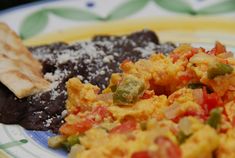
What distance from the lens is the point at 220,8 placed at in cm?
538

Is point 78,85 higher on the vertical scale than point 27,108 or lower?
higher

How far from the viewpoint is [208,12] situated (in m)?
5.34

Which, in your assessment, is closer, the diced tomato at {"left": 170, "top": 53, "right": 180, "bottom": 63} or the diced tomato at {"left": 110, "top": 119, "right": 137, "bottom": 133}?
the diced tomato at {"left": 110, "top": 119, "right": 137, "bottom": 133}

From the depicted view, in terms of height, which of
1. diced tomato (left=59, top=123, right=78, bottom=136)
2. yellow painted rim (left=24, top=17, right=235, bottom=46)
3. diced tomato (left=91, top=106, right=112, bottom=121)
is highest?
yellow painted rim (left=24, top=17, right=235, bottom=46)

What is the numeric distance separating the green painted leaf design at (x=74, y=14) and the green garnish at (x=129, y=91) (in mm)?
2327

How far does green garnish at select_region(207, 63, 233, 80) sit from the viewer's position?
3.03 m

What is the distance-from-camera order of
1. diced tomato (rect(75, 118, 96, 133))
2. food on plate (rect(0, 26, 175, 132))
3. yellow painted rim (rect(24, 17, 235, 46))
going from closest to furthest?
1. diced tomato (rect(75, 118, 96, 133))
2. food on plate (rect(0, 26, 175, 132))
3. yellow painted rim (rect(24, 17, 235, 46))

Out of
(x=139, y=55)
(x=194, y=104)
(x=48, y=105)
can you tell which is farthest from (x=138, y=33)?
(x=194, y=104)

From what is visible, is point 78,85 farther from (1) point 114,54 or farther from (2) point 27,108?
(1) point 114,54

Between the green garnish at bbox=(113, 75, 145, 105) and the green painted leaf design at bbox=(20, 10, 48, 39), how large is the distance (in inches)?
87.0

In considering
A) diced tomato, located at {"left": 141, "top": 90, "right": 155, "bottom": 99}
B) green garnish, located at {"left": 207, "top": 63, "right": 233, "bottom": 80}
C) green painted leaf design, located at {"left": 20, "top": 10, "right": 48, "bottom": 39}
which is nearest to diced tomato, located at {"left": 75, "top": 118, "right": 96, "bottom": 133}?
diced tomato, located at {"left": 141, "top": 90, "right": 155, "bottom": 99}

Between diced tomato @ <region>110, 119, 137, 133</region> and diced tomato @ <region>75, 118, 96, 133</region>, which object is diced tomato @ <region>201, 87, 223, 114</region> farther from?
diced tomato @ <region>75, 118, 96, 133</region>

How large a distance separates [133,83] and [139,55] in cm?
105

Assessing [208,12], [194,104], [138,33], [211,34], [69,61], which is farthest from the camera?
[208,12]
